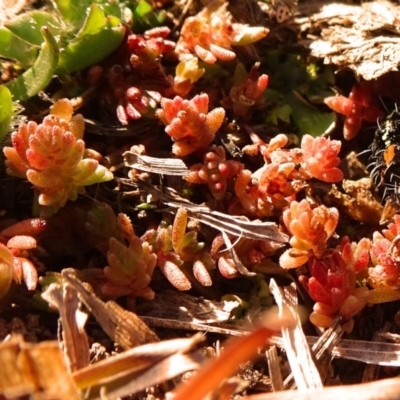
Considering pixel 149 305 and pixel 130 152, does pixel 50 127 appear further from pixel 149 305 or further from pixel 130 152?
pixel 149 305

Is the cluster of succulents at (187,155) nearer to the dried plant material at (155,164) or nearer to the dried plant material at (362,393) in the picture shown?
the dried plant material at (155,164)

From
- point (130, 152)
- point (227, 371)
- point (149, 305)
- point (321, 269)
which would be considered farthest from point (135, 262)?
point (227, 371)

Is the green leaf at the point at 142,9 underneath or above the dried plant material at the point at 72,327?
above

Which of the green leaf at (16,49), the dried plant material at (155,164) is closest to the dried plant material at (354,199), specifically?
the dried plant material at (155,164)

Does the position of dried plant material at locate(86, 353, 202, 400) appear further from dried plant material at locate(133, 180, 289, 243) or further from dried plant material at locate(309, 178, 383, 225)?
dried plant material at locate(309, 178, 383, 225)

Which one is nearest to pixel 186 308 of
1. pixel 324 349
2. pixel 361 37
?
pixel 324 349

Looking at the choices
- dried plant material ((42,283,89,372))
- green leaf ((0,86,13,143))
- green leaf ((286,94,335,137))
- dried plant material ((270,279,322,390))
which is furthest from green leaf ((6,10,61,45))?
dried plant material ((270,279,322,390))

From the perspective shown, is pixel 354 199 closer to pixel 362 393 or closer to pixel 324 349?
pixel 324 349
